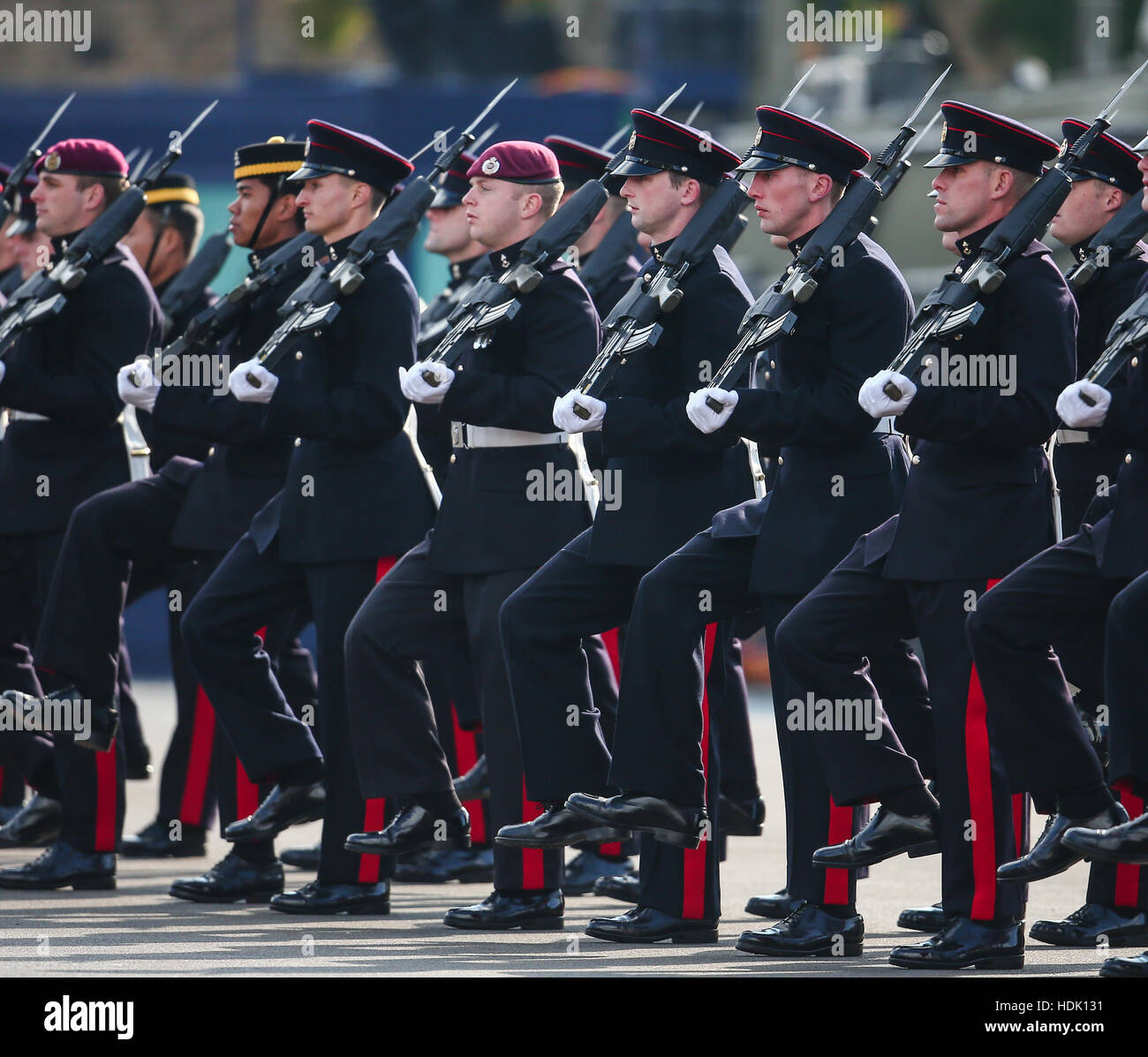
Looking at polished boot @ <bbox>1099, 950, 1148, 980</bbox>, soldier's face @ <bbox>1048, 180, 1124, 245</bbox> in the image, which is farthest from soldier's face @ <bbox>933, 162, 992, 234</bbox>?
polished boot @ <bbox>1099, 950, 1148, 980</bbox>

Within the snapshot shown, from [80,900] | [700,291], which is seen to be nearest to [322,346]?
[700,291]

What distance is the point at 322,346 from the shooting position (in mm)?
6957

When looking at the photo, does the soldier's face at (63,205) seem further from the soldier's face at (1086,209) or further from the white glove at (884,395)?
the white glove at (884,395)

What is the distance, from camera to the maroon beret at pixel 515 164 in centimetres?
685

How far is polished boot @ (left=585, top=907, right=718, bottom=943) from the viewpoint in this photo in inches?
251

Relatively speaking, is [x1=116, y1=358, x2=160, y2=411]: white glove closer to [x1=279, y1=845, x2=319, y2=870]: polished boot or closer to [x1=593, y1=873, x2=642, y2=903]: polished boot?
[x1=279, y1=845, x2=319, y2=870]: polished boot

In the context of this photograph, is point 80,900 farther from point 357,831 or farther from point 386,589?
point 386,589

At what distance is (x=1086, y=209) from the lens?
22.8 feet

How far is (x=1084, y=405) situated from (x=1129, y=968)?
1.20m

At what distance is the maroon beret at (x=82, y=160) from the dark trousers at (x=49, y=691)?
1139mm

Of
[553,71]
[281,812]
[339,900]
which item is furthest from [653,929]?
[553,71]

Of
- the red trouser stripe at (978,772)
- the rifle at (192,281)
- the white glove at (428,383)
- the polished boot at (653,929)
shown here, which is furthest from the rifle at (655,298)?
the rifle at (192,281)

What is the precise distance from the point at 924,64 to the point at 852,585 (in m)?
11.1
